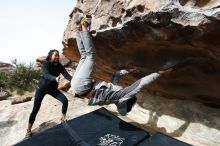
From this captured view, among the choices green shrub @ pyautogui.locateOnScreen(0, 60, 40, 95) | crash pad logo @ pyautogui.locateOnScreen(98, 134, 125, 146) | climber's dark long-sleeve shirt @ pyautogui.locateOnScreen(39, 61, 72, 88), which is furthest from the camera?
green shrub @ pyautogui.locateOnScreen(0, 60, 40, 95)

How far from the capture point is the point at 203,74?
514cm

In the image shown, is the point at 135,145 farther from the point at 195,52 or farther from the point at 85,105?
the point at 85,105

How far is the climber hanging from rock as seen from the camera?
5.02m

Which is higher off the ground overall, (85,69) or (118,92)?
(85,69)

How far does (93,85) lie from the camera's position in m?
5.20

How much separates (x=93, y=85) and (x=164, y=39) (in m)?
1.40

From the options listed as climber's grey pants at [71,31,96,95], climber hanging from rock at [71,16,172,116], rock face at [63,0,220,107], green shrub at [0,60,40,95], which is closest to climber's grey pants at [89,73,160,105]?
climber hanging from rock at [71,16,172,116]

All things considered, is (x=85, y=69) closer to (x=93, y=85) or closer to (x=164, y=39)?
(x=93, y=85)

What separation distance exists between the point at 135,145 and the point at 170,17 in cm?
176

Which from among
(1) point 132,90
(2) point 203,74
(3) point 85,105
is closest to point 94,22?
(1) point 132,90

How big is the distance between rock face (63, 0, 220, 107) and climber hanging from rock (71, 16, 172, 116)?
0.26 m

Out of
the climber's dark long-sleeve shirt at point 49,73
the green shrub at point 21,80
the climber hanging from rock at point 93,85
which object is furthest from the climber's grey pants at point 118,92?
the green shrub at point 21,80

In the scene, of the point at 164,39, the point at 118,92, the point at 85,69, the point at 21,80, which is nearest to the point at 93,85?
the point at 85,69

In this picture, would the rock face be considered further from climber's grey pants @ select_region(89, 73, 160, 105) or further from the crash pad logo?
the crash pad logo
